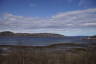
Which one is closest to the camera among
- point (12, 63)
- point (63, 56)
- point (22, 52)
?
point (12, 63)

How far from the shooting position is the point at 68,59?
3699 millimetres

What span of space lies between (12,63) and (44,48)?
1.01 m

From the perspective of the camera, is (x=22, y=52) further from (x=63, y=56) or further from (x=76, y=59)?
(x=76, y=59)

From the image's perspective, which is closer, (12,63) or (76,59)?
(12,63)

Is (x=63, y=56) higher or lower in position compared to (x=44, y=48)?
lower

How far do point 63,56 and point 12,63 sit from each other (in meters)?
1.47

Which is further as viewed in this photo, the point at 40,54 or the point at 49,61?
the point at 40,54

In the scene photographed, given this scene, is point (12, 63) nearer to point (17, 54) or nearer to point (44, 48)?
point (17, 54)

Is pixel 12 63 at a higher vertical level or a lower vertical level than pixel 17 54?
lower

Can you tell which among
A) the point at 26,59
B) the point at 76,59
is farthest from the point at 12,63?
the point at 76,59

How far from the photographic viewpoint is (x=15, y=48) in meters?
3.85

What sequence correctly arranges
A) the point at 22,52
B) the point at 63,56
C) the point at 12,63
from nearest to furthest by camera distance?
the point at 12,63 < the point at 22,52 < the point at 63,56

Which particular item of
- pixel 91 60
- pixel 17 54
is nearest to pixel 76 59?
pixel 91 60

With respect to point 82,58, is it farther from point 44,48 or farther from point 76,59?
point 44,48
